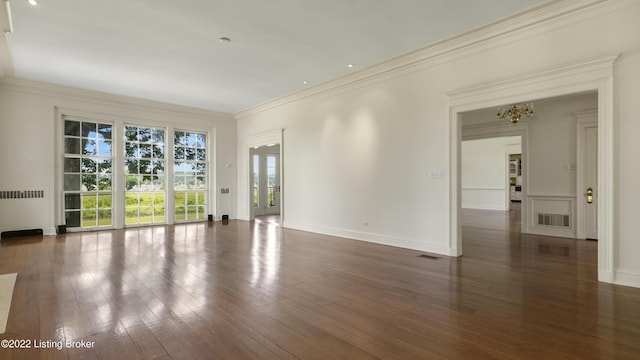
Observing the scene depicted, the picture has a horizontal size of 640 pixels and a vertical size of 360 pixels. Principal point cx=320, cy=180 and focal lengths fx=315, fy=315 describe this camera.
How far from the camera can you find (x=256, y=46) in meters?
4.93

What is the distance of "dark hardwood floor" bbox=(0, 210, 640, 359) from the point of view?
219 centimetres

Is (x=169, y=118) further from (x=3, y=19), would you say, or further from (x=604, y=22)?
(x=604, y=22)

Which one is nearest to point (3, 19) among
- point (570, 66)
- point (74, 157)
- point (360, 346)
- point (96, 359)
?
point (74, 157)

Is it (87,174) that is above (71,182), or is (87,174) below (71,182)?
above

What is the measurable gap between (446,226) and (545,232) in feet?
11.3

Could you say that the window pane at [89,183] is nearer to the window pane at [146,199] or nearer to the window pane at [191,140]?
the window pane at [146,199]

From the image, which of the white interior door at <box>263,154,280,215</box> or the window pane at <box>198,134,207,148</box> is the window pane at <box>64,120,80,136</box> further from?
the white interior door at <box>263,154,280,215</box>

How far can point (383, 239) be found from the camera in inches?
228

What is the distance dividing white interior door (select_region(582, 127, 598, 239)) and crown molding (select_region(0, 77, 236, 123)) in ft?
29.2

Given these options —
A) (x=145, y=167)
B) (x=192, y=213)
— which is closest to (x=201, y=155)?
(x=145, y=167)

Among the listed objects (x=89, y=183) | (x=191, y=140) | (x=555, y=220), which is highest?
(x=191, y=140)

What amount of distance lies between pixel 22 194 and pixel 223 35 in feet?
19.1

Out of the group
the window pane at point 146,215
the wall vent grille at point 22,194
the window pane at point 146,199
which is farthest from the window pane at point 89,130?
the window pane at point 146,215

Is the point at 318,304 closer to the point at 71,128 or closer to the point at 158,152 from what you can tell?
the point at 158,152
